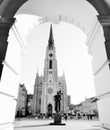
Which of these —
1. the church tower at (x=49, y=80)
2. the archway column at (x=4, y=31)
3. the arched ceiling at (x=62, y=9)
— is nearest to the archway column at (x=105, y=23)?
the arched ceiling at (x=62, y=9)

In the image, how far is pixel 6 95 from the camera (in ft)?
5.97

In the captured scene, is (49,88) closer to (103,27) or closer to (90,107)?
(90,107)

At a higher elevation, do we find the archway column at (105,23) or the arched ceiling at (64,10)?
the arched ceiling at (64,10)

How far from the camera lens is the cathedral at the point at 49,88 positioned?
1298 inches

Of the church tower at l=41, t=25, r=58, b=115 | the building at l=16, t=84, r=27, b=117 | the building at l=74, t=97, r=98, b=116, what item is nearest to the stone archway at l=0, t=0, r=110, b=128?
the building at l=16, t=84, r=27, b=117

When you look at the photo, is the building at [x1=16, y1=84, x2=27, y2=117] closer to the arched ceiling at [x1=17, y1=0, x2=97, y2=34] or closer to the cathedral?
the cathedral

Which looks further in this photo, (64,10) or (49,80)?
(49,80)

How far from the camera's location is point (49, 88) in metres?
34.8

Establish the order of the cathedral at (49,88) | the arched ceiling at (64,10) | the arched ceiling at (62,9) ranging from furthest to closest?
the cathedral at (49,88)
the arched ceiling at (64,10)
the arched ceiling at (62,9)

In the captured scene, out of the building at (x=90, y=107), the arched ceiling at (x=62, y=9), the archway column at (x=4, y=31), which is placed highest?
the arched ceiling at (x=62, y=9)

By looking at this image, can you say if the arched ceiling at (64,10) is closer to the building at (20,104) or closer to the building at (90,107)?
the building at (20,104)

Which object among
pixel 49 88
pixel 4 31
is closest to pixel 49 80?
pixel 49 88

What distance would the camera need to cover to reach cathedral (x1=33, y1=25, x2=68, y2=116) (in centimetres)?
3297

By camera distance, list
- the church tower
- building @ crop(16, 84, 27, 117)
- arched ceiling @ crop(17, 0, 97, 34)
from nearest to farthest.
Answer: arched ceiling @ crop(17, 0, 97, 34), building @ crop(16, 84, 27, 117), the church tower
